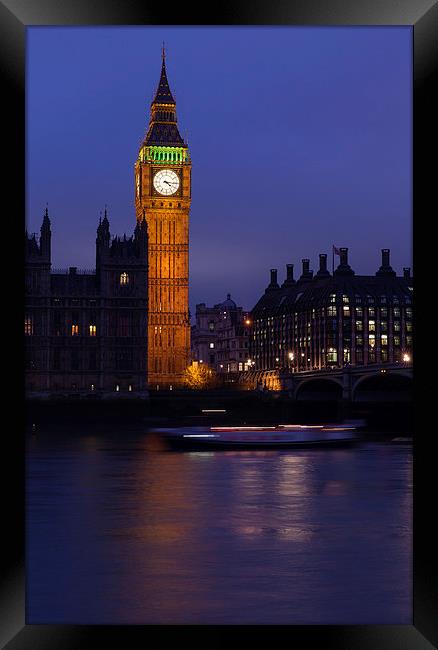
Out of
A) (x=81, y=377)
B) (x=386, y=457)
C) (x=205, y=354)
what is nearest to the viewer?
(x=386, y=457)

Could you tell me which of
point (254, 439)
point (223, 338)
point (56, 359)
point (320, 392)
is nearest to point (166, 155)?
point (320, 392)

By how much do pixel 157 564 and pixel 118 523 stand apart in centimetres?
616

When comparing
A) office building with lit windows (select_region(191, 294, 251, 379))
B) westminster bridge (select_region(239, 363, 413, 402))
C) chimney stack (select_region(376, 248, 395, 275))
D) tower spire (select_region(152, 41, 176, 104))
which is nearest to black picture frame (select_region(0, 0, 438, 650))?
westminster bridge (select_region(239, 363, 413, 402))

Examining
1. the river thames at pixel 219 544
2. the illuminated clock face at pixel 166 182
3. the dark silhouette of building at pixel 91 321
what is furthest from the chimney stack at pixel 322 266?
the river thames at pixel 219 544

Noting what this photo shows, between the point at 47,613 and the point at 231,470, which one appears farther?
the point at 231,470

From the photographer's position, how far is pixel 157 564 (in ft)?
45.1

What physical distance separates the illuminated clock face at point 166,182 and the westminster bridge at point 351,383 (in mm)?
23894

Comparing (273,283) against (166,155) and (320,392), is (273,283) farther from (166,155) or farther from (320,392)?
(320,392)

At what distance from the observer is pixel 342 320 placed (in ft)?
429
